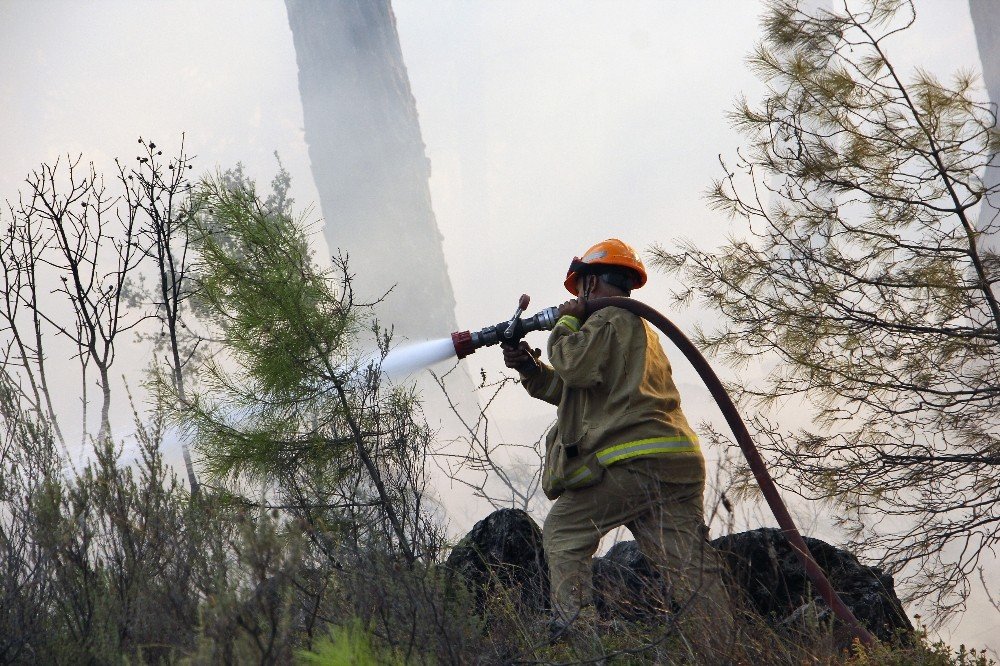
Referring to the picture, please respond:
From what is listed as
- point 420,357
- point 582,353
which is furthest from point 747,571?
point 420,357

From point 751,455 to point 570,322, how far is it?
113 cm

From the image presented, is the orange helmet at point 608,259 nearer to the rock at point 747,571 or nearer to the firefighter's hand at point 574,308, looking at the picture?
the firefighter's hand at point 574,308

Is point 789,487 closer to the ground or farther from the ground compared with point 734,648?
farther from the ground

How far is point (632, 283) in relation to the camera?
4.11m

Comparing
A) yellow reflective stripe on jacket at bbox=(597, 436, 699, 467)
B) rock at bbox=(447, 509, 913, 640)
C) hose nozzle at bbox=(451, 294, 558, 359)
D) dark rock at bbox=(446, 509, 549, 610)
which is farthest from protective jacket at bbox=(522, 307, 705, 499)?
dark rock at bbox=(446, 509, 549, 610)

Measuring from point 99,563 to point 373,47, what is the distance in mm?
48196

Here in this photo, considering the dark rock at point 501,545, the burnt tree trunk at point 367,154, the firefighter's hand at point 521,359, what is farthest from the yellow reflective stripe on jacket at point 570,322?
the burnt tree trunk at point 367,154

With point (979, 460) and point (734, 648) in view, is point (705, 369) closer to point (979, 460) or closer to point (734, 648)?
point (734, 648)

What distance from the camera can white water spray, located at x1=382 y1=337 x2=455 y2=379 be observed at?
394 cm

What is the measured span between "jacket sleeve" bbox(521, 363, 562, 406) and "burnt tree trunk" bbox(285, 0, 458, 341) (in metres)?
41.1

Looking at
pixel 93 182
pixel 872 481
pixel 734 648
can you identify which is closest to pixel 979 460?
pixel 872 481

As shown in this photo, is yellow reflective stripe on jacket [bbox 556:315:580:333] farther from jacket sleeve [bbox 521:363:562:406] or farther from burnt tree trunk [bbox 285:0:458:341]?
burnt tree trunk [bbox 285:0:458:341]

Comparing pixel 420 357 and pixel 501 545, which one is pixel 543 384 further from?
pixel 501 545

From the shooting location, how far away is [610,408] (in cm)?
360
